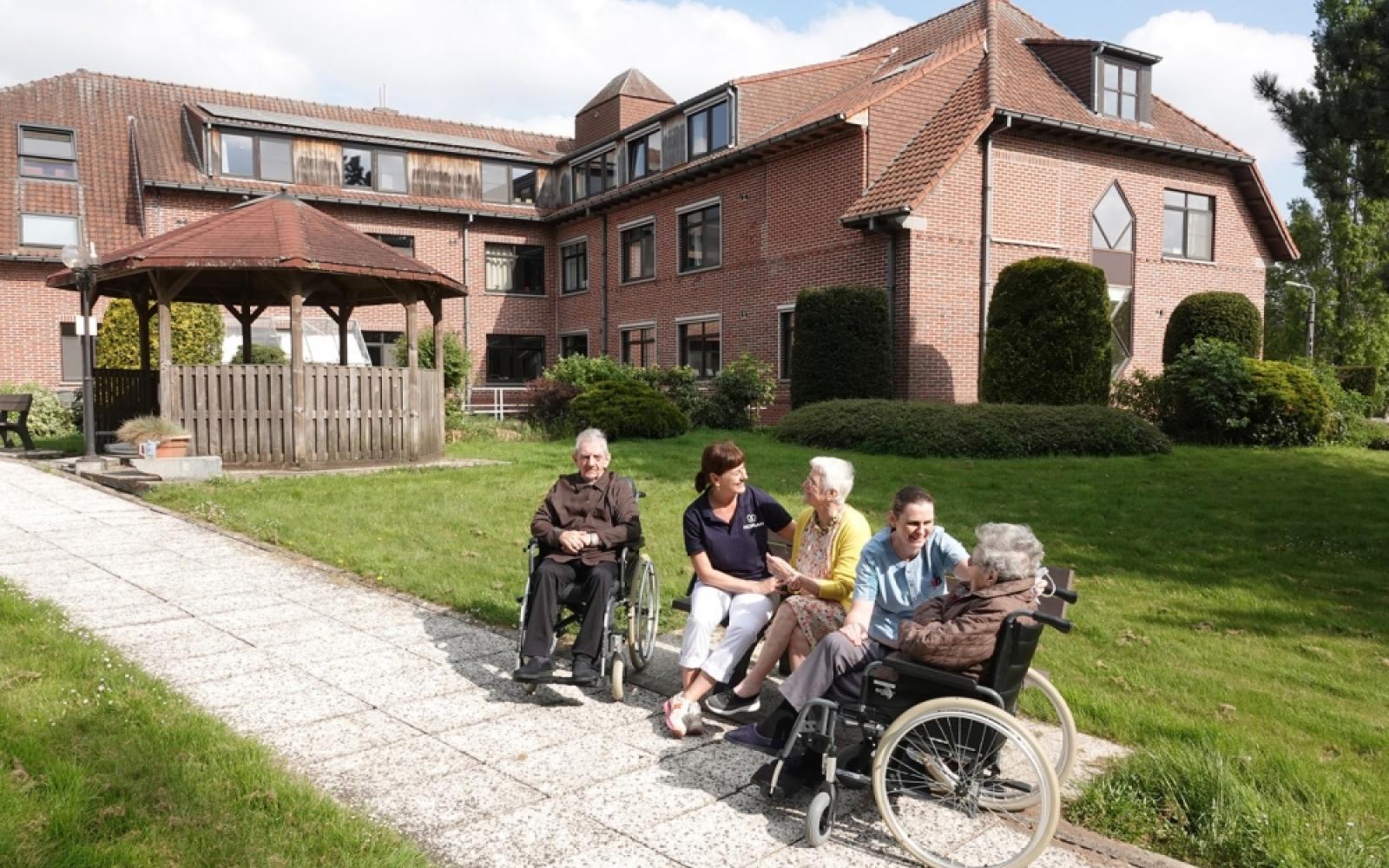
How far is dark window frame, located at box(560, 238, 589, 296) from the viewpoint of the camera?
29.4 m

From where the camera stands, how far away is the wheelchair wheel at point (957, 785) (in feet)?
10.9

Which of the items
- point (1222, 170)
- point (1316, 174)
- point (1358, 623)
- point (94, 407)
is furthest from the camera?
point (1222, 170)

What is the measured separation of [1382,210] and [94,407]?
133 feet

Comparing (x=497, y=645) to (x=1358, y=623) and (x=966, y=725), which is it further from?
(x=1358, y=623)

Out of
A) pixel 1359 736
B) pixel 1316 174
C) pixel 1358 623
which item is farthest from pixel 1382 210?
pixel 1359 736

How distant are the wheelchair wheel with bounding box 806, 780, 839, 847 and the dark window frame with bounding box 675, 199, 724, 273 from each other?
20.3m

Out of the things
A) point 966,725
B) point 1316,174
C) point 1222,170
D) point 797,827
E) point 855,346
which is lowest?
point 797,827

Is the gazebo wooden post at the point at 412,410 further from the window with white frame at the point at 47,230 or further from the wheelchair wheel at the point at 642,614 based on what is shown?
the window with white frame at the point at 47,230

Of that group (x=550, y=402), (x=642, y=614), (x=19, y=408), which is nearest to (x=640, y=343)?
(x=550, y=402)

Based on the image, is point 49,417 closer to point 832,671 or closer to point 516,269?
point 516,269

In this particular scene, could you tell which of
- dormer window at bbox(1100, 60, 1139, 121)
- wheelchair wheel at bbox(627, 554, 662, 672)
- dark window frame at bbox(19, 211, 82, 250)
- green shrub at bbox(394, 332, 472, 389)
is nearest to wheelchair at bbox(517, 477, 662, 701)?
wheelchair wheel at bbox(627, 554, 662, 672)

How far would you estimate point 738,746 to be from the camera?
4332mm

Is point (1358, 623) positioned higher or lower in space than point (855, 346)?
lower

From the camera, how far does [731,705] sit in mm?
4656
